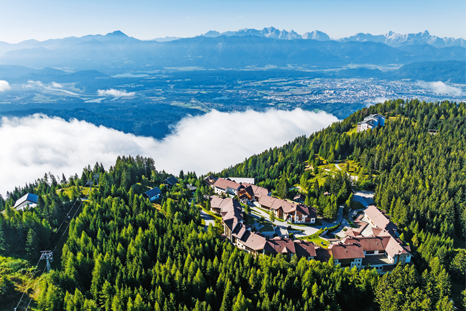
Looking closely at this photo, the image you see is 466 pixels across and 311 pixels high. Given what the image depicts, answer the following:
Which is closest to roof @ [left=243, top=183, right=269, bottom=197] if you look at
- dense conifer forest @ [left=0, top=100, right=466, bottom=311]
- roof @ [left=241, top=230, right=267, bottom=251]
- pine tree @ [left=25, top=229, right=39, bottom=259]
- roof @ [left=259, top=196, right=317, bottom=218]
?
roof @ [left=259, top=196, right=317, bottom=218]

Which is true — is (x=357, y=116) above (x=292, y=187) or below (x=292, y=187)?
above

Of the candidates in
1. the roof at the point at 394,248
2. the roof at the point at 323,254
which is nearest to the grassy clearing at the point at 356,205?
the roof at the point at 394,248

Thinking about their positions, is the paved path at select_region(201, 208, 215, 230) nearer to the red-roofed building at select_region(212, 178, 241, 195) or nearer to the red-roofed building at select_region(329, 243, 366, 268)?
the red-roofed building at select_region(212, 178, 241, 195)

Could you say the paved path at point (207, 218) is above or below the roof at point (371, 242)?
below

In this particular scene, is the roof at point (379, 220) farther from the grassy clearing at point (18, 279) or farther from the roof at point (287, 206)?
the grassy clearing at point (18, 279)

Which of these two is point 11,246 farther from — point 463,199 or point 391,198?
point 463,199

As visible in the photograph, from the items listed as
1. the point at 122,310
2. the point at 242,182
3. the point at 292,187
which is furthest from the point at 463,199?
the point at 122,310

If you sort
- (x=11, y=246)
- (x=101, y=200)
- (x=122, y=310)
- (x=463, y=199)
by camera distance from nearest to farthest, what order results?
(x=122, y=310) < (x=11, y=246) < (x=101, y=200) < (x=463, y=199)
